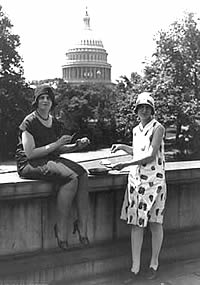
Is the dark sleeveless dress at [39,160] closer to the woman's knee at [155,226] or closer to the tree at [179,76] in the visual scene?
the woman's knee at [155,226]

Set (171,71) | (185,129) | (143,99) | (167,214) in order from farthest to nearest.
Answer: (185,129)
(171,71)
(167,214)
(143,99)

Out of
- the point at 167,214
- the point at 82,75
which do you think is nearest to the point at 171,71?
the point at 167,214

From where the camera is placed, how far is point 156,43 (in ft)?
125

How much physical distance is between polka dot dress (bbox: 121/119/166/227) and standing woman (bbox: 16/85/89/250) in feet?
1.53

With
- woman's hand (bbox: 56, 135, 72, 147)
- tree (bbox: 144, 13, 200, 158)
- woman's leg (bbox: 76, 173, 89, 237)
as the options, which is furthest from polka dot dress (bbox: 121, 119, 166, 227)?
tree (bbox: 144, 13, 200, 158)

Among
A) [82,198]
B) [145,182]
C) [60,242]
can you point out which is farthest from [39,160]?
[145,182]

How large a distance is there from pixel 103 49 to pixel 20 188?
10822 cm

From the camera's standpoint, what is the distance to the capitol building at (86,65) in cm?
10538

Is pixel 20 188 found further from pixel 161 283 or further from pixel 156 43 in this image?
pixel 156 43

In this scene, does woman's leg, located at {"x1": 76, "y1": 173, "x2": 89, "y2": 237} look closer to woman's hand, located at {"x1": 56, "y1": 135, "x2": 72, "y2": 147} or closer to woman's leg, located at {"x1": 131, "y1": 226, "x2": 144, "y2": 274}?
woman's hand, located at {"x1": 56, "y1": 135, "x2": 72, "y2": 147}

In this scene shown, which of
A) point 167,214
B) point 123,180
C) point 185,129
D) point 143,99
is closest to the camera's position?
point 143,99

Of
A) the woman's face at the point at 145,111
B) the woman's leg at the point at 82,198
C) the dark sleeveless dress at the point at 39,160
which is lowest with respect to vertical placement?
the woman's leg at the point at 82,198

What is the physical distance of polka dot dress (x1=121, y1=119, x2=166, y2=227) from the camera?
4.79 metres

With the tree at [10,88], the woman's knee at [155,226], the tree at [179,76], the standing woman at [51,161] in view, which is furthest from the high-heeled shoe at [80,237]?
the tree at [10,88]
